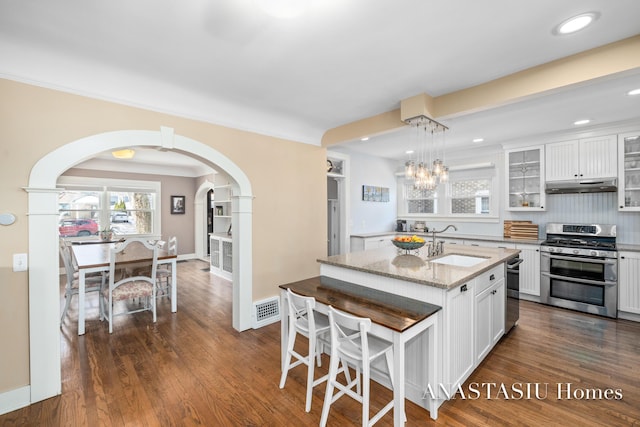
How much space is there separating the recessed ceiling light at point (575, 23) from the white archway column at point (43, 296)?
12.3 feet

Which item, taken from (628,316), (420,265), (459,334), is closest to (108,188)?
(420,265)

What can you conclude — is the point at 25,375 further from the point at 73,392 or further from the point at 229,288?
the point at 229,288

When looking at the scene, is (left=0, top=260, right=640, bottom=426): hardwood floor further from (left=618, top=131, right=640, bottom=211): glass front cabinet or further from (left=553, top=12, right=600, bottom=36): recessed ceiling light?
(left=553, top=12, right=600, bottom=36): recessed ceiling light

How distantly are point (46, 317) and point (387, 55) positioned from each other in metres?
3.27

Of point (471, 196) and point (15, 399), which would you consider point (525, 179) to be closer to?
point (471, 196)

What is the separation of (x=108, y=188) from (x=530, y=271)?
8.48 metres

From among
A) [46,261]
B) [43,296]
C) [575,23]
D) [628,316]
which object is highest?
[575,23]

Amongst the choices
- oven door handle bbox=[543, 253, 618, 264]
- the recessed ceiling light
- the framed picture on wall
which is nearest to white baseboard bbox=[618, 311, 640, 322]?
oven door handle bbox=[543, 253, 618, 264]

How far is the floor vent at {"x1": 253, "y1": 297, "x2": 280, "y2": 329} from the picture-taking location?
11.1 feet

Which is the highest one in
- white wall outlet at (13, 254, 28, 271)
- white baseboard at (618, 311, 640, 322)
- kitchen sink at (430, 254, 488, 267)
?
white wall outlet at (13, 254, 28, 271)

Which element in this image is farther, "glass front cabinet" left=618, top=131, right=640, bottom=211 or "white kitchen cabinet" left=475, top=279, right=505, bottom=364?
"glass front cabinet" left=618, top=131, right=640, bottom=211

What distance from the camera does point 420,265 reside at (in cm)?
257

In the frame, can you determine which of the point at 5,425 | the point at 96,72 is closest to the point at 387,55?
the point at 96,72

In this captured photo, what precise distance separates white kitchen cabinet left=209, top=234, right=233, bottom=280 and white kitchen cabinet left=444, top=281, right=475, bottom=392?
14.5 feet
